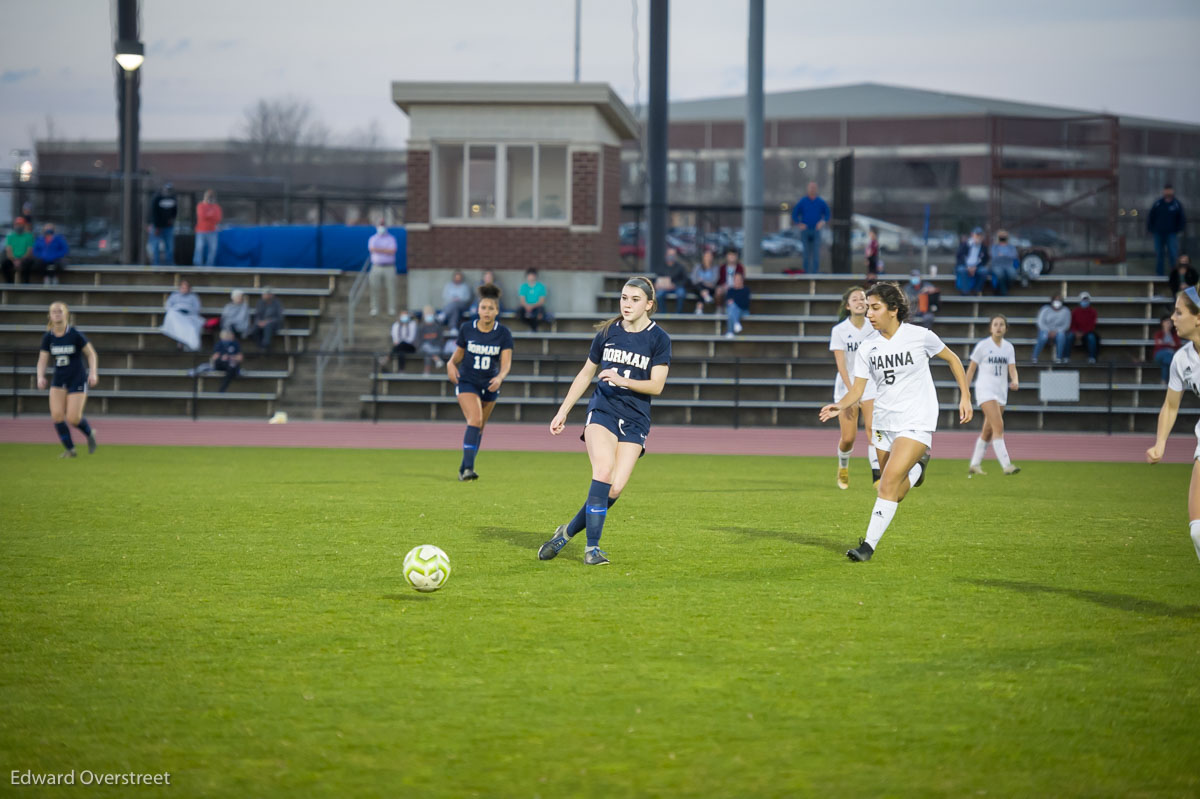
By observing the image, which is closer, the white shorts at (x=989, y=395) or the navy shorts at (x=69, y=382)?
the white shorts at (x=989, y=395)

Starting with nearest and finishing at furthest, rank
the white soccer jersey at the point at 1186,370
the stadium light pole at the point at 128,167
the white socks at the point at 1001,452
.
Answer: the white soccer jersey at the point at 1186,370 < the white socks at the point at 1001,452 < the stadium light pole at the point at 128,167

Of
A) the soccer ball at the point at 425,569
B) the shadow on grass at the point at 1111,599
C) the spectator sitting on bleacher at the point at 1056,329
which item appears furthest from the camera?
→ the spectator sitting on bleacher at the point at 1056,329

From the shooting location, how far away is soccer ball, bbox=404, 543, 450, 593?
24.7 feet

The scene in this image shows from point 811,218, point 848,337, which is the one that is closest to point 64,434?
point 848,337

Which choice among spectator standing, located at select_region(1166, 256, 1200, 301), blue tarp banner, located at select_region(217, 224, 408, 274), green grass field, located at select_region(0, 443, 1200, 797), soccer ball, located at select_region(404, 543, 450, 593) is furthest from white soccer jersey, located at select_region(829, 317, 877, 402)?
blue tarp banner, located at select_region(217, 224, 408, 274)

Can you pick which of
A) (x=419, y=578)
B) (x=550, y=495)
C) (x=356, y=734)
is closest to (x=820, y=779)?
(x=356, y=734)

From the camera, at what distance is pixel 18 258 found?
29.4 m

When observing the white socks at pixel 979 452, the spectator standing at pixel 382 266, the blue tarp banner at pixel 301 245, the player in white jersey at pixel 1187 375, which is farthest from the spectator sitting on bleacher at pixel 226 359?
the player in white jersey at pixel 1187 375

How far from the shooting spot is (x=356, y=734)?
4.93 m

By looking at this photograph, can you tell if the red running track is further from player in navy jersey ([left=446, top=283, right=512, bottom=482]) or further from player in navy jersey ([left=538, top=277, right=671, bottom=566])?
player in navy jersey ([left=538, top=277, right=671, bottom=566])

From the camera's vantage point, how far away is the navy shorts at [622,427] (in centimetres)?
874

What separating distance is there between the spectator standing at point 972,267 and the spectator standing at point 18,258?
70.9 feet

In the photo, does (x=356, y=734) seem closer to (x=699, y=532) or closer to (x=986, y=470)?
(x=699, y=532)

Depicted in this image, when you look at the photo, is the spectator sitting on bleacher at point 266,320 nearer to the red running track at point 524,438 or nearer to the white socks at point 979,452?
the red running track at point 524,438
